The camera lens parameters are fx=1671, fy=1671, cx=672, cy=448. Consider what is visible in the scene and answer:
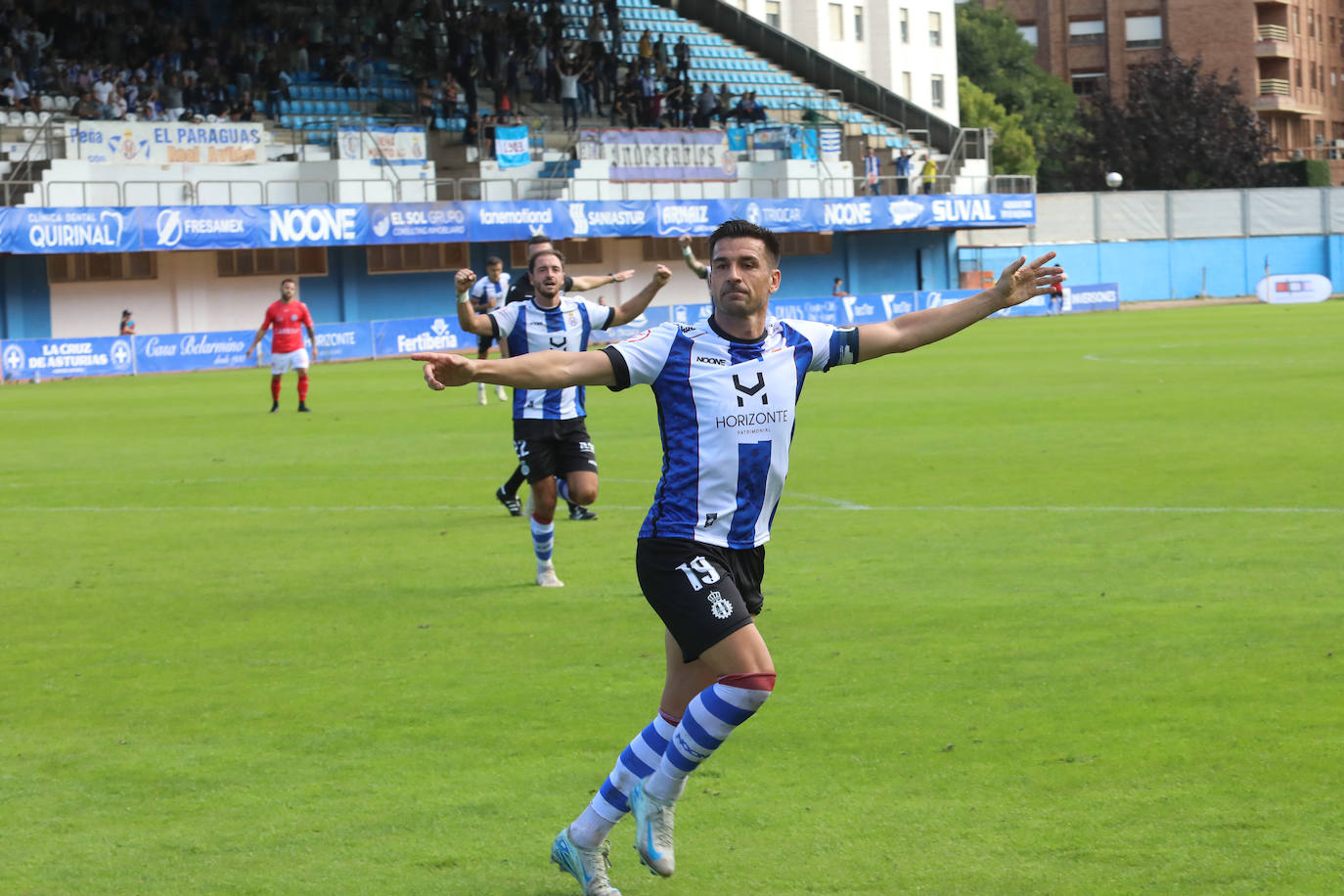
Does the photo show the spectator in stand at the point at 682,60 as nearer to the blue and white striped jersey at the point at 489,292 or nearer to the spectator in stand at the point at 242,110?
the spectator in stand at the point at 242,110

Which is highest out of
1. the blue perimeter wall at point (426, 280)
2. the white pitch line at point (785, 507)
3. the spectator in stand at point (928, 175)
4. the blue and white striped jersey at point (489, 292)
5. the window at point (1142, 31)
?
the window at point (1142, 31)

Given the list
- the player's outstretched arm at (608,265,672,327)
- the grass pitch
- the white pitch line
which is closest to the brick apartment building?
the grass pitch

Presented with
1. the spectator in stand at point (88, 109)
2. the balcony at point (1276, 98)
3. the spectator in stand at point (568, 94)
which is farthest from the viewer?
the balcony at point (1276, 98)

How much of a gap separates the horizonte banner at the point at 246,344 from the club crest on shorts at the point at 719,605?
2803 centimetres

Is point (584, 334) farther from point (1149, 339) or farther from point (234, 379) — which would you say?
point (1149, 339)

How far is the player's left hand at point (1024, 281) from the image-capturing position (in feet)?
20.2

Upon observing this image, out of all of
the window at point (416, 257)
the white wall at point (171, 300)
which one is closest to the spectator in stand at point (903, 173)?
the window at point (416, 257)

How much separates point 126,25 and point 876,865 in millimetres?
45644

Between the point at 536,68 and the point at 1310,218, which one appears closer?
the point at 536,68

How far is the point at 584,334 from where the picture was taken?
12664 millimetres

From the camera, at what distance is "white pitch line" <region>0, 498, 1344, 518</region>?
44.4 ft

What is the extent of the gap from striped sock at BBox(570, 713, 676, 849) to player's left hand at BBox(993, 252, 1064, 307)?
1.99m

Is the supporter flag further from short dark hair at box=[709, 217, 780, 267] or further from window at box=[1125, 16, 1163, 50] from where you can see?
window at box=[1125, 16, 1163, 50]

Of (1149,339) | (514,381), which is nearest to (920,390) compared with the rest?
(1149,339)
